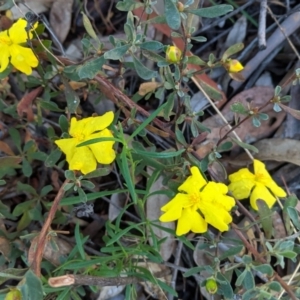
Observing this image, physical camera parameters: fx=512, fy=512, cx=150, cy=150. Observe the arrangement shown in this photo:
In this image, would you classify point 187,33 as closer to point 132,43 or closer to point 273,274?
point 132,43

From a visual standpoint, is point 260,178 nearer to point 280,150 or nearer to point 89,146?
point 280,150

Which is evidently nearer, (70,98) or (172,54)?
(172,54)

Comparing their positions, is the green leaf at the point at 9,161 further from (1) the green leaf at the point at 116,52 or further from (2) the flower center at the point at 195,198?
(2) the flower center at the point at 195,198

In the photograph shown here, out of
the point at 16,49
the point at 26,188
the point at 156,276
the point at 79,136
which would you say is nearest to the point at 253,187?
the point at 156,276

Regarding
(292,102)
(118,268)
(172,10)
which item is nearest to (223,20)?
(292,102)

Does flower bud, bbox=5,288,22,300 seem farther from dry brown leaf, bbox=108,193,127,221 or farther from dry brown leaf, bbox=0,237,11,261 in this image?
dry brown leaf, bbox=108,193,127,221
